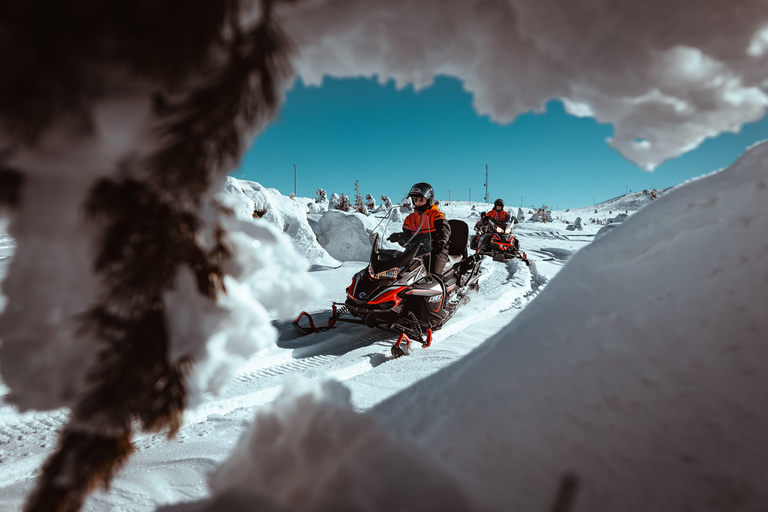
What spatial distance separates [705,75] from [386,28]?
0.97 metres

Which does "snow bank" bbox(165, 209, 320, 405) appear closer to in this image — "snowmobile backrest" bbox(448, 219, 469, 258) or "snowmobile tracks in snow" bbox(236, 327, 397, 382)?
"snowmobile tracks in snow" bbox(236, 327, 397, 382)

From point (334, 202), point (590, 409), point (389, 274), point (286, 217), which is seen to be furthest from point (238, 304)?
point (334, 202)

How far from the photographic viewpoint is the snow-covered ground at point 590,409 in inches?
29.6

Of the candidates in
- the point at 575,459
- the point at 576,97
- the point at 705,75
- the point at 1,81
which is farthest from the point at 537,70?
the point at 1,81

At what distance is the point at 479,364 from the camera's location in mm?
1345

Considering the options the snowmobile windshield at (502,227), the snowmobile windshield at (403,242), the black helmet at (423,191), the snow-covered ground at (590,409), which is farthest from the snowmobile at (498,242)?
the snow-covered ground at (590,409)

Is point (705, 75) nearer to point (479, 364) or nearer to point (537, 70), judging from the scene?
point (537, 70)

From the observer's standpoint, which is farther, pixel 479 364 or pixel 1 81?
pixel 479 364

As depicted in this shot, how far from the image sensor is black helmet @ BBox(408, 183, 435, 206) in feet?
16.6

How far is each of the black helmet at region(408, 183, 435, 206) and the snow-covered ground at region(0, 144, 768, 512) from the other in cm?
365

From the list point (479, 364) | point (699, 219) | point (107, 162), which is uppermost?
point (107, 162)

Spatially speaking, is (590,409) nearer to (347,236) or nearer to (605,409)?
(605,409)

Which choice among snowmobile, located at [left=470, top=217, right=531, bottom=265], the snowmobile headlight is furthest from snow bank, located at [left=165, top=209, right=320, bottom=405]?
snowmobile, located at [left=470, top=217, right=531, bottom=265]

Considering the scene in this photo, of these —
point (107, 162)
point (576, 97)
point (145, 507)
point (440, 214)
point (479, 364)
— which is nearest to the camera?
point (107, 162)
